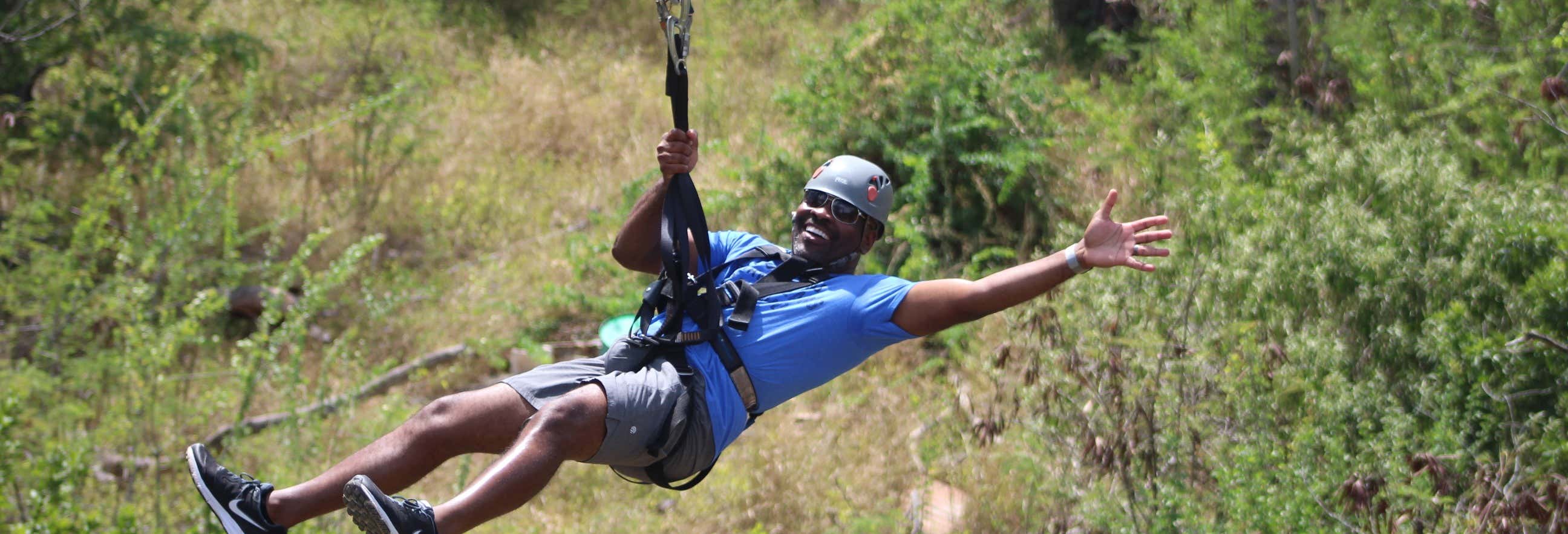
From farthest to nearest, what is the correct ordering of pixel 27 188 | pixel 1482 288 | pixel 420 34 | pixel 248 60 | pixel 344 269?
pixel 420 34
pixel 248 60
pixel 27 188
pixel 344 269
pixel 1482 288

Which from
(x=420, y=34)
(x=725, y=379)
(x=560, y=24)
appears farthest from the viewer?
(x=560, y=24)

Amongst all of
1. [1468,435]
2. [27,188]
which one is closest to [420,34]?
[27,188]

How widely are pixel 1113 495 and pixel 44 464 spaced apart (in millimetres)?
5564

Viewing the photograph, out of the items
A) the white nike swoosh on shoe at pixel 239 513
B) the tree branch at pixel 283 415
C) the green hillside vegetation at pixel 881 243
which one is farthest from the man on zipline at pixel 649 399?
the tree branch at pixel 283 415

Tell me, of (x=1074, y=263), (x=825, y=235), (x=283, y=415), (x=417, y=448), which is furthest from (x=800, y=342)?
(x=283, y=415)

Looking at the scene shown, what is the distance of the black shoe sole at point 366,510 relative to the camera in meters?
3.49

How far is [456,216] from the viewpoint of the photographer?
11.0m

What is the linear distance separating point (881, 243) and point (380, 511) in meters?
5.53

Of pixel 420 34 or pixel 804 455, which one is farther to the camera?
pixel 420 34

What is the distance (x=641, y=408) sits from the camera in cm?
406

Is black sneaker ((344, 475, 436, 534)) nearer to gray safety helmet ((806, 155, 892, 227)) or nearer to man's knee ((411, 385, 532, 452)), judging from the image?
man's knee ((411, 385, 532, 452))

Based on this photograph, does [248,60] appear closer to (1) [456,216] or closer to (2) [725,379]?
(1) [456,216]

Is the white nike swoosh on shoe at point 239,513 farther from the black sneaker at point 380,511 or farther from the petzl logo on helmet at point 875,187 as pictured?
the petzl logo on helmet at point 875,187

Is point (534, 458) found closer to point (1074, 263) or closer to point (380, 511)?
point (380, 511)
